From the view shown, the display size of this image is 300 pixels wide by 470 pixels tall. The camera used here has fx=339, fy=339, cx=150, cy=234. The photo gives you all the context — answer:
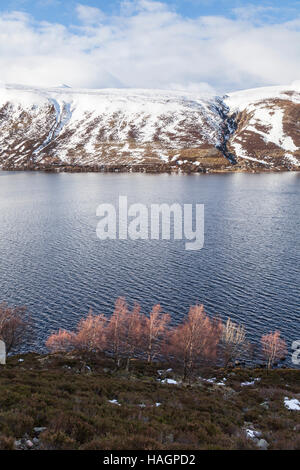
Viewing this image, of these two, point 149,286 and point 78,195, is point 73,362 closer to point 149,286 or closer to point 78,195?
point 149,286

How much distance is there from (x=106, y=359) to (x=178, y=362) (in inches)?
369

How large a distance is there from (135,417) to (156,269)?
172 ft

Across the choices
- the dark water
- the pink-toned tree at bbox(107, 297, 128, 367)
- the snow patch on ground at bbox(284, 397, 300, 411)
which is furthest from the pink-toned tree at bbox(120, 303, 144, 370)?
the snow patch on ground at bbox(284, 397, 300, 411)

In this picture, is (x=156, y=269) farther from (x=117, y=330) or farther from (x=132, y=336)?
(x=117, y=330)

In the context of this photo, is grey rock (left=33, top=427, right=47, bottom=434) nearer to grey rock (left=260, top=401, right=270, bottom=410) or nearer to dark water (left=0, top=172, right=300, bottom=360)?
grey rock (left=260, top=401, right=270, bottom=410)

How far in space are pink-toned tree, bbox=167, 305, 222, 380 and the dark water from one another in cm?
726

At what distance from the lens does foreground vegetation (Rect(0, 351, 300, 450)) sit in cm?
1369

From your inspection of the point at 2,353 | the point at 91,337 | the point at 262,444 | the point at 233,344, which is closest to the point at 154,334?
the point at 91,337

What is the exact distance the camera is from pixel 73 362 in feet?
131

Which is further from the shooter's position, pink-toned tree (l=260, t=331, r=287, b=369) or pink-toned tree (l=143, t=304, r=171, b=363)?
pink-toned tree (l=143, t=304, r=171, b=363)

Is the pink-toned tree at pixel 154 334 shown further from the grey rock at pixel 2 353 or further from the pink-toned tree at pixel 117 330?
the grey rock at pixel 2 353

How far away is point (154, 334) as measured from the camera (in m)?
45.8

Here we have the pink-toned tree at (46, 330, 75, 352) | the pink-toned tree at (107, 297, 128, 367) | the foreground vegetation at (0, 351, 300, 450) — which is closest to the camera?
the foreground vegetation at (0, 351, 300, 450)

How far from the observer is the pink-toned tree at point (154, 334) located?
4503 cm
